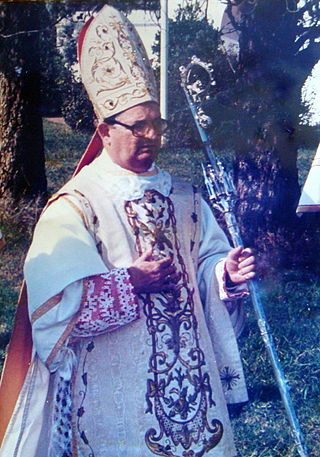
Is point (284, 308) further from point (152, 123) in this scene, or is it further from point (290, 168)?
point (152, 123)

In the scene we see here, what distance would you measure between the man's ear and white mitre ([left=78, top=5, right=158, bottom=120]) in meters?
0.03

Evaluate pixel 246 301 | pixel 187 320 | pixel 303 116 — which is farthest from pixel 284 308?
pixel 303 116

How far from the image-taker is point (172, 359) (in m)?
2.84

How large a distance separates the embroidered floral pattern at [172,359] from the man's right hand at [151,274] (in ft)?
0.09

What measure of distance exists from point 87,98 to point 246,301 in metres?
1.01

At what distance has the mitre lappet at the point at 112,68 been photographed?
112 inches

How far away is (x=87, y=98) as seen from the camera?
2.93 m

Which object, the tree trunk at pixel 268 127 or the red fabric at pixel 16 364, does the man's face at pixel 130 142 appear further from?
the red fabric at pixel 16 364

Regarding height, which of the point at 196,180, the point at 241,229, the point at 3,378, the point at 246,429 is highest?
the point at 196,180

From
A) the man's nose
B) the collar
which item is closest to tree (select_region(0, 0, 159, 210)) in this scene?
the collar

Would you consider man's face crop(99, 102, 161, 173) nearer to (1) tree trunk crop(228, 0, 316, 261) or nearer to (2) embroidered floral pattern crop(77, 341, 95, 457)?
(1) tree trunk crop(228, 0, 316, 261)

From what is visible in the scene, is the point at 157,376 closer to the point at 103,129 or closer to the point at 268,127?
the point at 103,129

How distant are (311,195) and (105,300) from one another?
41.7 inches

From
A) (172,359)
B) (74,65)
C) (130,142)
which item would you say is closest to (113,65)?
(74,65)
